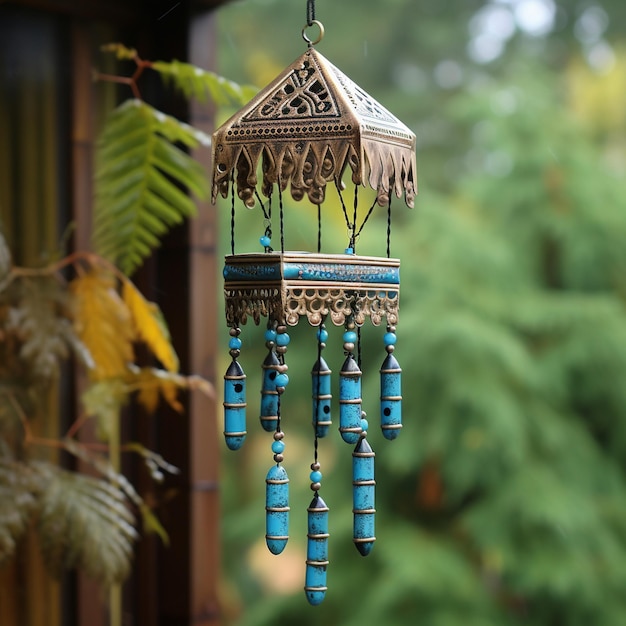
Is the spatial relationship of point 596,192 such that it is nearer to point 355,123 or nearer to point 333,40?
point 333,40

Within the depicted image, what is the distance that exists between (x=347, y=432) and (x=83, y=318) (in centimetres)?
91

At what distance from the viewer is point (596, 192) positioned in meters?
5.27

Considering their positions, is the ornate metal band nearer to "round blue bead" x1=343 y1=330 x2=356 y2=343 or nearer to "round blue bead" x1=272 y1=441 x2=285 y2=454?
"round blue bead" x1=343 y1=330 x2=356 y2=343

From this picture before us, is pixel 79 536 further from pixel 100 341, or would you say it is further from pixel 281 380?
pixel 281 380

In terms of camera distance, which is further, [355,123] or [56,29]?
[56,29]

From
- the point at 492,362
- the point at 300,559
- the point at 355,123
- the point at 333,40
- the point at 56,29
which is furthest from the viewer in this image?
the point at 333,40

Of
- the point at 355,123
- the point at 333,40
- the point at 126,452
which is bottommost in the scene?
the point at 126,452

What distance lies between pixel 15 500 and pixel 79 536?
15 cm

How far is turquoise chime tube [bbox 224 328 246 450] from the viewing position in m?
1.77

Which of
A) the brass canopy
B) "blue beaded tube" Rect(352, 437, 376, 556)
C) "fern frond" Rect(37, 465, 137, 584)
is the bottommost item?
"fern frond" Rect(37, 465, 137, 584)

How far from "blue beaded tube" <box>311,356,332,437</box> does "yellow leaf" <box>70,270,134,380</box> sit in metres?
0.72

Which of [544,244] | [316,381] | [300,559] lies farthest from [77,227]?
[300,559]

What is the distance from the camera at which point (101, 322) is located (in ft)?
8.08

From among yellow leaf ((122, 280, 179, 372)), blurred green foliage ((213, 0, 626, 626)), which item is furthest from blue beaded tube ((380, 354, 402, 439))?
blurred green foliage ((213, 0, 626, 626))
